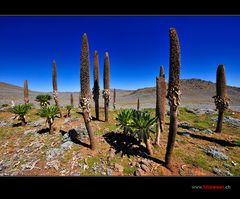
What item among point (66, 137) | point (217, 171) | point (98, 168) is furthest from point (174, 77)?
point (66, 137)

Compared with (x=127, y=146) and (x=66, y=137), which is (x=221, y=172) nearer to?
(x=127, y=146)

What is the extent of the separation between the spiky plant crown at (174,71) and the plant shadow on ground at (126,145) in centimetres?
301

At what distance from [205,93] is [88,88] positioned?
75.5 meters

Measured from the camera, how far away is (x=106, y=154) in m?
8.84

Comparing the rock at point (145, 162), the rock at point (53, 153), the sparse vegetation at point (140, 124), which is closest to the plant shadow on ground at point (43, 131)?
the rock at point (53, 153)

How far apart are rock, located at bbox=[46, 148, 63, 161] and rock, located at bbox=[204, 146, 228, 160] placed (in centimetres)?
738

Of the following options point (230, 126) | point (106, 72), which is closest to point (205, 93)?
point (230, 126)

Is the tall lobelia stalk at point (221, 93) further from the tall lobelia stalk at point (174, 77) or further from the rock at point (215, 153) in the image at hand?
the tall lobelia stalk at point (174, 77)

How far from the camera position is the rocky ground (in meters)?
7.51

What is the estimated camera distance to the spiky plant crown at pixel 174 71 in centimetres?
591

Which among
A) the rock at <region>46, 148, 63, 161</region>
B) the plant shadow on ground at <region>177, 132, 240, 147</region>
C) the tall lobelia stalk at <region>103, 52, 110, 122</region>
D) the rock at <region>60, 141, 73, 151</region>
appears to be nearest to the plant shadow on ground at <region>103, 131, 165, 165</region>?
the rock at <region>60, 141, 73, 151</region>

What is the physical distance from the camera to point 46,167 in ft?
26.0

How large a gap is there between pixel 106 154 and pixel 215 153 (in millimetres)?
5315
